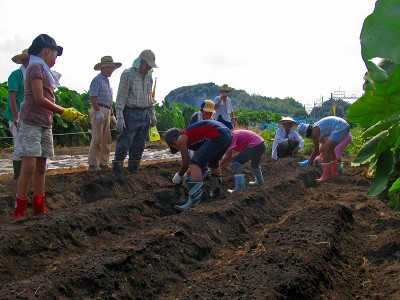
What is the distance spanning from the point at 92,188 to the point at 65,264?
10.6 feet

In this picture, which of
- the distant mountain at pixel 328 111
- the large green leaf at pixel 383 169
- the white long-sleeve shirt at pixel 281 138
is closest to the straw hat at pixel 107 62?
the white long-sleeve shirt at pixel 281 138

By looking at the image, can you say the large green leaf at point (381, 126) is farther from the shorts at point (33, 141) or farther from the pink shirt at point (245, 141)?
the pink shirt at point (245, 141)

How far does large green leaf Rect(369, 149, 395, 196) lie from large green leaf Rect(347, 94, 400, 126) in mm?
208

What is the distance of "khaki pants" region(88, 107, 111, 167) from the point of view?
7.80 metres

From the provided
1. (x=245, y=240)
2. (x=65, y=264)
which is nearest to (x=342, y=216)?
(x=245, y=240)

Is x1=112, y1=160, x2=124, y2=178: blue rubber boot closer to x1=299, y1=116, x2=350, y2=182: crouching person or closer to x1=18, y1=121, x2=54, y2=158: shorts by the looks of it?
x1=18, y1=121, x2=54, y2=158: shorts

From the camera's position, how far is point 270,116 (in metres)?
39.3

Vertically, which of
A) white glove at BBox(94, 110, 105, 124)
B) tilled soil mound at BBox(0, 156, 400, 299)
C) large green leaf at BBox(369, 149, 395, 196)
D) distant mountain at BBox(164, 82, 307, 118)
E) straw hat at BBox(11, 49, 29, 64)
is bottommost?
tilled soil mound at BBox(0, 156, 400, 299)

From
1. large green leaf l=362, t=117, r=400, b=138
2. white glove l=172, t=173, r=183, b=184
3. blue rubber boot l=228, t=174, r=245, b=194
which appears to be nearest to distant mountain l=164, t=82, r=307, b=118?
blue rubber boot l=228, t=174, r=245, b=194

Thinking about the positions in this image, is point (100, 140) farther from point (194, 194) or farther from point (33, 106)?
point (33, 106)

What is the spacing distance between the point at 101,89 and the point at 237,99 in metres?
69.7

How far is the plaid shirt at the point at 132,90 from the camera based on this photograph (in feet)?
24.4

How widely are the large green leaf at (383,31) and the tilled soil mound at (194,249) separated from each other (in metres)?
1.73

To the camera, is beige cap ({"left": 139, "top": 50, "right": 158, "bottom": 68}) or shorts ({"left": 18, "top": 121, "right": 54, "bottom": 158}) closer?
shorts ({"left": 18, "top": 121, "right": 54, "bottom": 158})
